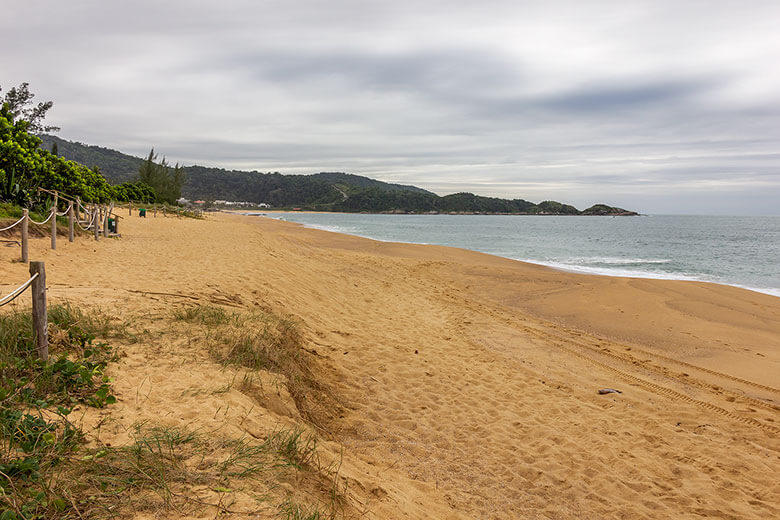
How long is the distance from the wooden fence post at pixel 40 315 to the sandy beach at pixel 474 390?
0.59 m

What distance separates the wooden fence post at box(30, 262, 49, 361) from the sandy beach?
0.59m

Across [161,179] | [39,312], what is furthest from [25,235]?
[161,179]

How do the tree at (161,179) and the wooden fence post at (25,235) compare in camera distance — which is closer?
the wooden fence post at (25,235)

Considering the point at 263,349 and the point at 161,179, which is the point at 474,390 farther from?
the point at 161,179

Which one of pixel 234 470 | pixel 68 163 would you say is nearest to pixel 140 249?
pixel 68 163

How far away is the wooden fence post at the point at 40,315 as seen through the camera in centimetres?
387

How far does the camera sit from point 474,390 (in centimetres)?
643

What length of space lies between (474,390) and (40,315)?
5.14m

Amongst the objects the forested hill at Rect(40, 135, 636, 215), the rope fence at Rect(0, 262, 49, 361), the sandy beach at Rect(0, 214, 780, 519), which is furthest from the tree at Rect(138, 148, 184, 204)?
the forested hill at Rect(40, 135, 636, 215)

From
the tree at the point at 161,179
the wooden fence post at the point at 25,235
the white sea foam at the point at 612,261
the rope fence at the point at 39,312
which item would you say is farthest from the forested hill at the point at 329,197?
the rope fence at the point at 39,312

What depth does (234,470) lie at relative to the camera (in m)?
2.93

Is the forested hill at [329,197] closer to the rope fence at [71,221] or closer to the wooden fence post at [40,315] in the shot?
the rope fence at [71,221]

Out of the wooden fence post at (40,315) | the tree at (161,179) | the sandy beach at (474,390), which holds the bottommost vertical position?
the sandy beach at (474,390)

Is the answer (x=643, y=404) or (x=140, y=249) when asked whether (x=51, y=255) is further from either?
(x=643, y=404)
